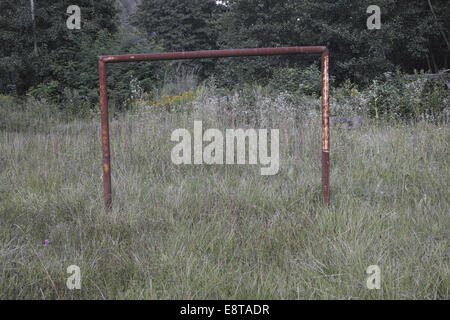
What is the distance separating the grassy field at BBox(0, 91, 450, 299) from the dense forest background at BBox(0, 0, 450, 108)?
803 centimetres

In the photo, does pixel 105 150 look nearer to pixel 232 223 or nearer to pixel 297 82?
pixel 232 223

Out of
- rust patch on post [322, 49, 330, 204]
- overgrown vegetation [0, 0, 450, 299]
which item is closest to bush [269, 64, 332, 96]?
overgrown vegetation [0, 0, 450, 299]

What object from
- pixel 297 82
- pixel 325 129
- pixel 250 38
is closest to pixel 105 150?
pixel 325 129

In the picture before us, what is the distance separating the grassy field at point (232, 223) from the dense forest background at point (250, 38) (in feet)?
26.3

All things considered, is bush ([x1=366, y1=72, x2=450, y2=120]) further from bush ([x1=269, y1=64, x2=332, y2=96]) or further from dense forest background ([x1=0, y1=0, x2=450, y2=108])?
dense forest background ([x1=0, y1=0, x2=450, y2=108])

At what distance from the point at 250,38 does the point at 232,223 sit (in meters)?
14.4

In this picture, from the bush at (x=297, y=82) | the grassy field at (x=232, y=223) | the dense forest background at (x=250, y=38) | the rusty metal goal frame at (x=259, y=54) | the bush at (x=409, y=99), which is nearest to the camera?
the grassy field at (x=232, y=223)

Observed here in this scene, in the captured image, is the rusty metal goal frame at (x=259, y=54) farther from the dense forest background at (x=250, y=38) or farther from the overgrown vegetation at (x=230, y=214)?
the dense forest background at (x=250, y=38)

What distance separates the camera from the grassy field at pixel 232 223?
1906mm

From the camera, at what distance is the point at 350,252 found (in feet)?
6.82

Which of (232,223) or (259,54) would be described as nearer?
(232,223)

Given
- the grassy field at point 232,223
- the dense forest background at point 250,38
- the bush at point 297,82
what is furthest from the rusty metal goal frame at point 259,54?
the dense forest background at point 250,38

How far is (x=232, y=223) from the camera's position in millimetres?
2502
